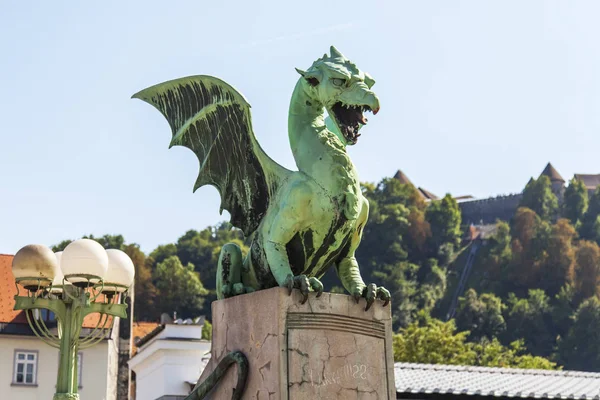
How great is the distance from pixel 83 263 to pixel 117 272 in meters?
0.69

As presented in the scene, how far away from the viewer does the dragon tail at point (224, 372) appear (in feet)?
22.9

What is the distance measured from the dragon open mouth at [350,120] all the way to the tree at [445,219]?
98971 millimetres

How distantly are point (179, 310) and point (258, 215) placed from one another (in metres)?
70.1

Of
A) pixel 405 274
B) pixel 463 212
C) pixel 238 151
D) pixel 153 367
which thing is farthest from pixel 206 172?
pixel 463 212

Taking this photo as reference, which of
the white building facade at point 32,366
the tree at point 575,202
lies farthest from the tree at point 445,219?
the white building facade at point 32,366

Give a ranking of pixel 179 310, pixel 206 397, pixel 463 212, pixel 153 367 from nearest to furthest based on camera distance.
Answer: pixel 206 397 < pixel 153 367 < pixel 179 310 < pixel 463 212

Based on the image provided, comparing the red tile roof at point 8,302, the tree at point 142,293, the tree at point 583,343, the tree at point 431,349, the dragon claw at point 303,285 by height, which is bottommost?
the dragon claw at point 303,285

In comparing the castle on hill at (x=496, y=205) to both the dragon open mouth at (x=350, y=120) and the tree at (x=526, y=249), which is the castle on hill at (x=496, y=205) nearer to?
the tree at (x=526, y=249)

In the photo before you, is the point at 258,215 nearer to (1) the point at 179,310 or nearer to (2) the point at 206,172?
(2) the point at 206,172

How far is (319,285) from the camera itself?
684 cm

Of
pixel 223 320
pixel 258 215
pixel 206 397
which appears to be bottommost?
pixel 206 397

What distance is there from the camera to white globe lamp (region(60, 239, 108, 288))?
32.8 ft

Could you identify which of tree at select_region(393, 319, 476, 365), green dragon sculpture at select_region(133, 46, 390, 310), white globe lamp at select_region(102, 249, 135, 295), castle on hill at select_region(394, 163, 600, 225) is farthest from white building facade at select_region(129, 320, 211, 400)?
castle on hill at select_region(394, 163, 600, 225)

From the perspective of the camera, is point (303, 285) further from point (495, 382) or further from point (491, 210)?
point (491, 210)
